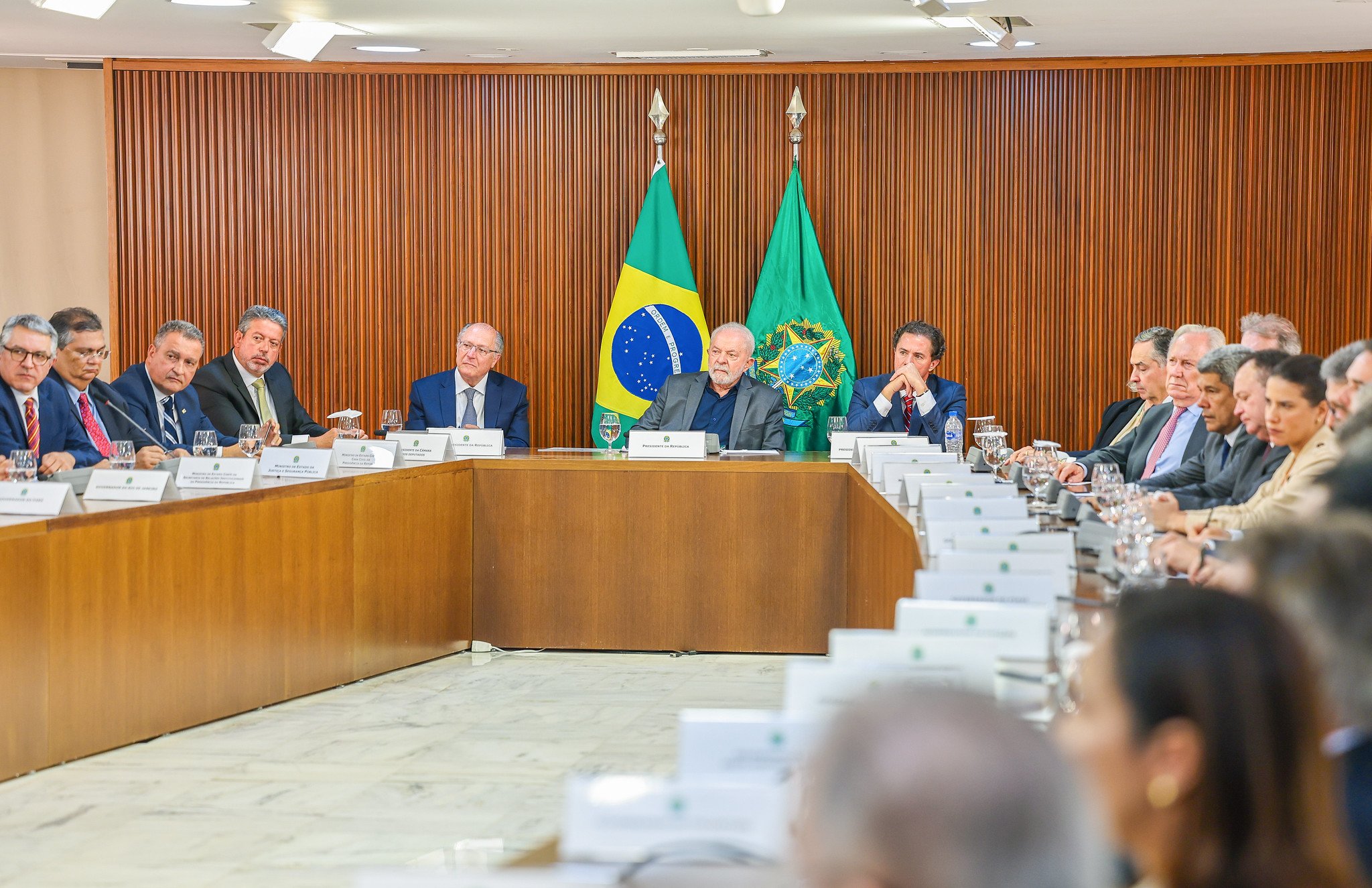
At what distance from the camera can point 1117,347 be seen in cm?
761

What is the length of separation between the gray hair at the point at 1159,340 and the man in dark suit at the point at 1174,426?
273mm

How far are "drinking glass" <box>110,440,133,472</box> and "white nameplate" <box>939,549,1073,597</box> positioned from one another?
2.86 meters

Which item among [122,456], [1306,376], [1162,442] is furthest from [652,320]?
[1306,376]

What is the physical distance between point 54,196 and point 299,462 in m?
4.03

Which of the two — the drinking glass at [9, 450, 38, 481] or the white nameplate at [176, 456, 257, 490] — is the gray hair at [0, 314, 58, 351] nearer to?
the white nameplate at [176, 456, 257, 490]

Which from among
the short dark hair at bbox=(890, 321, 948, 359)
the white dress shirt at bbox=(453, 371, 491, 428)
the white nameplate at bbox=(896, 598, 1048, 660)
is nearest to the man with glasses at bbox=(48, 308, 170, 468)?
the white dress shirt at bbox=(453, 371, 491, 428)

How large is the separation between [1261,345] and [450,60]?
435 cm

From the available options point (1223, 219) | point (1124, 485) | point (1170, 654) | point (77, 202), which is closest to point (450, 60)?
point (77, 202)

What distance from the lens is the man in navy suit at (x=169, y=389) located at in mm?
5703

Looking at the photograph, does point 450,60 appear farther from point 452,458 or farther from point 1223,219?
point 1223,219

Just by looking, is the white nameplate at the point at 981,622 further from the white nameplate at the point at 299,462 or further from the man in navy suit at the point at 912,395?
the man in navy suit at the point at 912,395

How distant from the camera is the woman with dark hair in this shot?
1.02 m

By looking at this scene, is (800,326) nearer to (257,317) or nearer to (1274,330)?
(1274,330)

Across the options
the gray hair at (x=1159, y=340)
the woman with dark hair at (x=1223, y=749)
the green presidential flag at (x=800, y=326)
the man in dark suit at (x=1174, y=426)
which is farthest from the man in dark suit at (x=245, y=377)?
the woman with dark hair at (x=1223, y=749)
